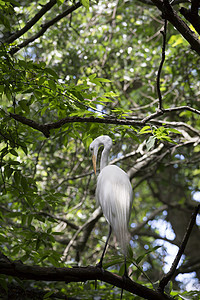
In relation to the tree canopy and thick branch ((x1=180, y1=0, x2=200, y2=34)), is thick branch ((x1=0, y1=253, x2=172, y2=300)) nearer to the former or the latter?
the tree canopy

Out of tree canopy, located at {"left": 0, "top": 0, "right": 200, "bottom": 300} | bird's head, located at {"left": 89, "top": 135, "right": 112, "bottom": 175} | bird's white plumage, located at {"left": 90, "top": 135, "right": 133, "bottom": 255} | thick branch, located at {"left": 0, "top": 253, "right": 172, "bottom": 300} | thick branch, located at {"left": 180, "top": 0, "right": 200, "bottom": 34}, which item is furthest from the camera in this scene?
tree canopy, located at {"left": 0, "top": 0, "right": 200, "bottom": 300}

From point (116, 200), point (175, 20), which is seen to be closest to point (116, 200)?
point (116, 200)

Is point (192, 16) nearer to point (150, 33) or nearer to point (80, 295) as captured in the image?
point (80, 295)

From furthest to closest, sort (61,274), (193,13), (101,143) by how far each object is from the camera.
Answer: (101,143) → (193,13) → (61,274)

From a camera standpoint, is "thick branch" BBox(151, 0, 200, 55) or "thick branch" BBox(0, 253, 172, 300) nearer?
"thick branch" BBox(0, 253, 172, 300)

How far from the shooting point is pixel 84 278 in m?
1.33

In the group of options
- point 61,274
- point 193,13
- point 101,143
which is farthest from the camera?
point 101,143

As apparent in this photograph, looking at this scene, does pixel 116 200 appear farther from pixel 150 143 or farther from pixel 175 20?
pixel 175 20

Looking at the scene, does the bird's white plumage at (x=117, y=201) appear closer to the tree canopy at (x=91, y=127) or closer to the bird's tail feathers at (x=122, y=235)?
the bird's tail feathers at (x=122, y=235)

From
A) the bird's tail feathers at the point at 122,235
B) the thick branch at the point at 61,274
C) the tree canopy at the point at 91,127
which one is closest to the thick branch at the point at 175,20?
the tree canopy at the point at 91,127

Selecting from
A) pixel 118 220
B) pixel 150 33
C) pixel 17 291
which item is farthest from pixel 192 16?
pixel 150 33

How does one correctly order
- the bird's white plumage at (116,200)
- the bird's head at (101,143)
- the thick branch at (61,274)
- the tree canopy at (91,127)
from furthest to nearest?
1. the tree canopy at (91,127)
2. the bird's head at (101,143)
3. the bird's white plumage at (116,200)
4. the thick branch at (61,274)

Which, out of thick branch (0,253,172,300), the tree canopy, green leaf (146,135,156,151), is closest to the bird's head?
the tree canopy

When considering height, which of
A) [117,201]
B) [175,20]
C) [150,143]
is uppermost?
[175,20]
